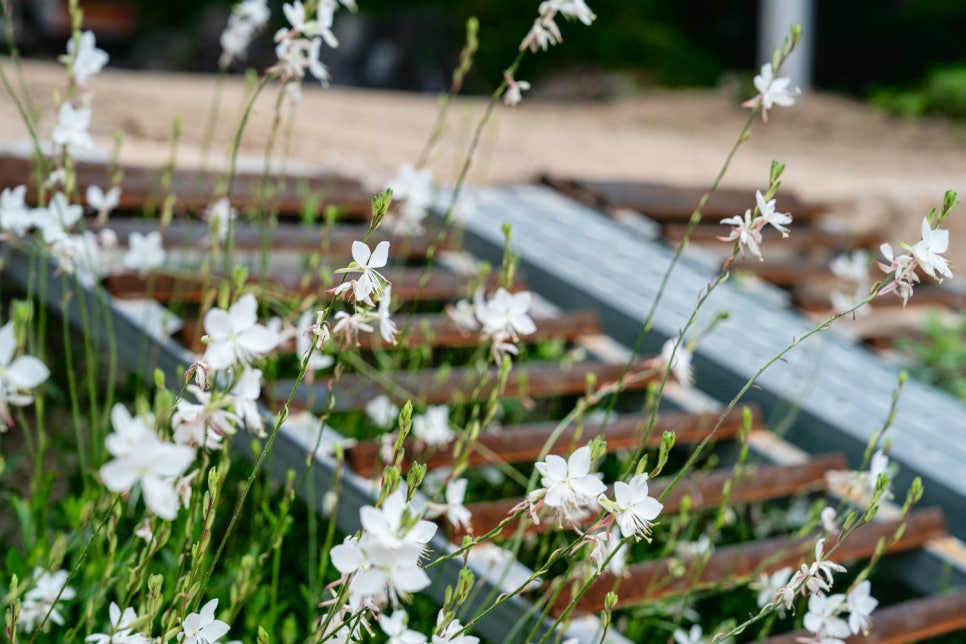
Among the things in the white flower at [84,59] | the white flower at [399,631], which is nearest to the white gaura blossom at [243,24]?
the white flower at [84,59]

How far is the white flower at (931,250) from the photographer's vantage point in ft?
3.63

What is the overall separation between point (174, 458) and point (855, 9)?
12558mm

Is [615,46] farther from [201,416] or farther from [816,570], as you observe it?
[201,416]

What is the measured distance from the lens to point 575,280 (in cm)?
318

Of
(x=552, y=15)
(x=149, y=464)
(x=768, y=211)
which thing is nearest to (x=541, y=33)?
(x=552, y=15)

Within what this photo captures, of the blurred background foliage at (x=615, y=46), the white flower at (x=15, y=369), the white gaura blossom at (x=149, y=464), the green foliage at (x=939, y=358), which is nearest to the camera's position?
the white gaura blossom at (x=149, y=464)

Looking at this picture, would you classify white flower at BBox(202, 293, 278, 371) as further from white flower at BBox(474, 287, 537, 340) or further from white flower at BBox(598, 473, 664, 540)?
white flower at BBox(474, 287, 537, 340)

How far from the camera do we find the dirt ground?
14.1 ft

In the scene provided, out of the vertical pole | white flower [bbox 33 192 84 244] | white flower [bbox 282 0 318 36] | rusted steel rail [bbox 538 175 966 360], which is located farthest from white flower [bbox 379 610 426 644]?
the vertical pole

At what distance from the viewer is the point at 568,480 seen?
3.42ft

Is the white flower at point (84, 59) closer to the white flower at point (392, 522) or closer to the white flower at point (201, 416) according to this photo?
the white flower at point (201, 416)

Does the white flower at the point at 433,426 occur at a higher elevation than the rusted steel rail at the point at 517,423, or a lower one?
higher

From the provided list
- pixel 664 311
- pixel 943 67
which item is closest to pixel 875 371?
pixel 664 311

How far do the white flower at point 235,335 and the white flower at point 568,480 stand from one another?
0.27 meters
